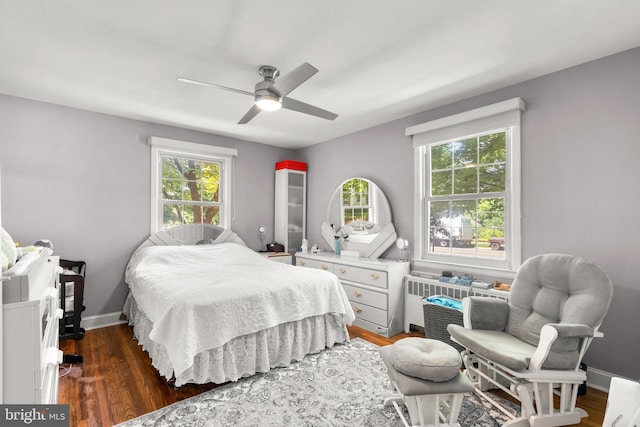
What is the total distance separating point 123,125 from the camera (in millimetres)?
3807

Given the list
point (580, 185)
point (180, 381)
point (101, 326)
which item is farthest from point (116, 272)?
point (580, 185)

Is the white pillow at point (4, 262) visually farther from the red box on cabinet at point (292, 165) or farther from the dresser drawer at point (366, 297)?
the red box on cabinet at point (292, 165)

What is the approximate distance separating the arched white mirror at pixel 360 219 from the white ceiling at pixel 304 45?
1272 millimetres

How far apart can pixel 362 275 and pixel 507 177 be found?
1.81 m

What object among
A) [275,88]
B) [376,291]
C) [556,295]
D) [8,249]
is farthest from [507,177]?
[8,249]

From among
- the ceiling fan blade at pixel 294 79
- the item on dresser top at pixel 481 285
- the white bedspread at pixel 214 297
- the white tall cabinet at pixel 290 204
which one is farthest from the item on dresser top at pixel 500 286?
the white tall cabinet at pixel 290 204

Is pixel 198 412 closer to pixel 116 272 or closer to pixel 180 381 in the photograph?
pixel 180 381

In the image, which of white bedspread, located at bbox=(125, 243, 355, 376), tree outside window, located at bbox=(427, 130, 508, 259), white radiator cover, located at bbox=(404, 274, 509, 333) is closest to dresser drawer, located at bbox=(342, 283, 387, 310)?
white radiator cover, located at bbox=(404, 274, 509, 333)

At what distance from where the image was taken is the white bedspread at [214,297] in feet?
7.14

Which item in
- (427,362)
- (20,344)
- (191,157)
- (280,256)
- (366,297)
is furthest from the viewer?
(280,256)

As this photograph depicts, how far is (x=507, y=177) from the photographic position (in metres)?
2.92

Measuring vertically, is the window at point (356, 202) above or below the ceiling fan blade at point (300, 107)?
below

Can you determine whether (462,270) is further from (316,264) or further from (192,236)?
(192,236)

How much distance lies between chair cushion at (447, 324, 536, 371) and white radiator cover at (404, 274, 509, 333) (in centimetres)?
71
